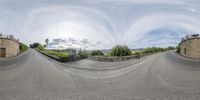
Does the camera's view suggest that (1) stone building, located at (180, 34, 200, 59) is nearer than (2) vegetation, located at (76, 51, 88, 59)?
Yes

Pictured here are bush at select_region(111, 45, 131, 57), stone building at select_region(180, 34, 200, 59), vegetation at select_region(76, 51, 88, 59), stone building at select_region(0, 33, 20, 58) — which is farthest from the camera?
bush at select_region(111, 45, 131, 57)

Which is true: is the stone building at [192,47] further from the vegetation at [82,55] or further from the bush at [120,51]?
the vegetation at [82,55]

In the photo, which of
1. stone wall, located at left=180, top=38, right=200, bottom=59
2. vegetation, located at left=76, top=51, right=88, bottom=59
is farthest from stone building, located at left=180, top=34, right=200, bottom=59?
vegetation, located at left=76, top=51, right=88, bottom=59

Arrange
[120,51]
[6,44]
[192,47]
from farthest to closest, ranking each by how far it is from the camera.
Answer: [120,51], [192,47], [6,44]

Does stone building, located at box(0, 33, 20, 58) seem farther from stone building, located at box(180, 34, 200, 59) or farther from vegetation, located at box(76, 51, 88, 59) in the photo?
stone building, located at box(180, 34, 200, 59)

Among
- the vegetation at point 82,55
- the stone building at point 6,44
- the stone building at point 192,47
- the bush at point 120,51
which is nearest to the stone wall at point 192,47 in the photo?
the stone building at point 192,47

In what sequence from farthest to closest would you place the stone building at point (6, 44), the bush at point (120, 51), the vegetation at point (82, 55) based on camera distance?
the bush at point (120, 51) < the vegetation at point (82, 55) < the stone building at point (6, 44)

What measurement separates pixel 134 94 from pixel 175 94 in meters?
1.43

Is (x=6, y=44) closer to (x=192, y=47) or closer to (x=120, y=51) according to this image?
(x=120, y=51)

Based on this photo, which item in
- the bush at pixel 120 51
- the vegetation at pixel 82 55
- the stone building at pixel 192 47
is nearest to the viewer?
the stone building at pixel 192 47

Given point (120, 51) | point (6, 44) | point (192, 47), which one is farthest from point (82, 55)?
point (192, 47)

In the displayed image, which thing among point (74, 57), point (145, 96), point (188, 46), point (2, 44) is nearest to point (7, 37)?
point (2, 44)

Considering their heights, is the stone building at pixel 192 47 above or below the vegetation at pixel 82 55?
above

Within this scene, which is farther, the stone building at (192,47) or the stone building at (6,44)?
the stone building at (192,47)
